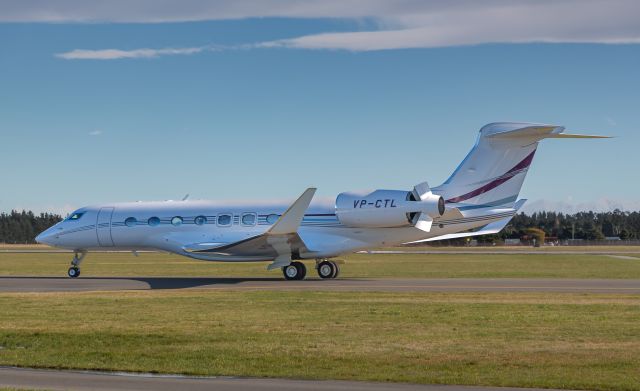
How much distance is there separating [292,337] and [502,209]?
18871 millimetres

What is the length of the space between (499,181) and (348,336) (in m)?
18.5

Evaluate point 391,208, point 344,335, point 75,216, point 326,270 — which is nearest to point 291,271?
point 326,270

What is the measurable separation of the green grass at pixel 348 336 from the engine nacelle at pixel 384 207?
23.7ft

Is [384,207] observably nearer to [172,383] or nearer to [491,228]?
[491,228]

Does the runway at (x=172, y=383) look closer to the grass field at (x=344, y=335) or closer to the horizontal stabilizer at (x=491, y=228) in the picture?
the grass field at (x=344, y=335)

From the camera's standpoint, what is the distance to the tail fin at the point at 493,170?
35.2 meters

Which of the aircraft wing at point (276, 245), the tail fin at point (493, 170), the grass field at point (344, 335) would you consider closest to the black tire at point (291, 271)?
the aircraft wing at point (276, 245)

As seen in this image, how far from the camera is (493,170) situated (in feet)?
A: 116

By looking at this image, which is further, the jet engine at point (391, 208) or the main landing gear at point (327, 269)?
the main landing gear at point (327, 269)

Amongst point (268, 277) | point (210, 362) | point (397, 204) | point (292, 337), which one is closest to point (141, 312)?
point (292, 337)

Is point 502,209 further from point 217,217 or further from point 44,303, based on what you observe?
point 44,303

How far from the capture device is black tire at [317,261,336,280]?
37969 mm

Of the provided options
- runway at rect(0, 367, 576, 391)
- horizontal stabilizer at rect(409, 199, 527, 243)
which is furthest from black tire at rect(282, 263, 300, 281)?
runway at rect(0, 367, 576, 391)

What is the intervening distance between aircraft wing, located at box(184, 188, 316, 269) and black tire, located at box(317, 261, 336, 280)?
2.05m
